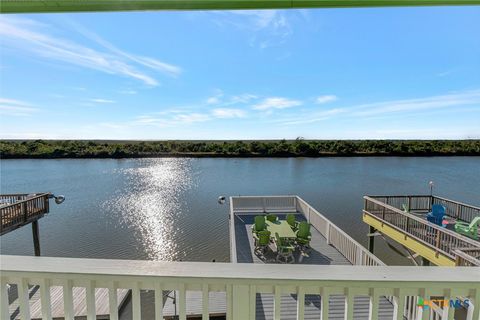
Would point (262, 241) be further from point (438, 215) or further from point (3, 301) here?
point (3, 301)

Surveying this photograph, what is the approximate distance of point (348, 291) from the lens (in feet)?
3.40

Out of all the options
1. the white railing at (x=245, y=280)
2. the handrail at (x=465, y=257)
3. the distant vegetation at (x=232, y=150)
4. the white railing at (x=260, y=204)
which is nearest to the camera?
the white railing at (x=245, y=280)

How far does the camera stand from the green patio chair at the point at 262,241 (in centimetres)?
680

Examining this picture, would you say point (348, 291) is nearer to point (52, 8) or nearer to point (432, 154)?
point (52, 8)

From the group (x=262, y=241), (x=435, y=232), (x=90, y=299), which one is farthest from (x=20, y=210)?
(x=435, y=232)

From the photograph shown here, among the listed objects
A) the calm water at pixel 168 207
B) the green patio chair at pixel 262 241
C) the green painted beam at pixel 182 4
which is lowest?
the calm water at pixel 168 207

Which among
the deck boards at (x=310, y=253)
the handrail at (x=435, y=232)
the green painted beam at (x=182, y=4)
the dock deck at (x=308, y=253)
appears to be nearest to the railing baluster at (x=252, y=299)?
the dock deck at (x=308, y=253)

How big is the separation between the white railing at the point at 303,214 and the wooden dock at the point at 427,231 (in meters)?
1.95

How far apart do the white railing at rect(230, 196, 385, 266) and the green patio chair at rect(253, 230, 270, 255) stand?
0.72 metres

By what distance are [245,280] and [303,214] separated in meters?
9.81

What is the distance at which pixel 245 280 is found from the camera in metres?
1.02

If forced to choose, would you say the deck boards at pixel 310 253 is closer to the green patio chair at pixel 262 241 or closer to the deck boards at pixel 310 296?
the deck boards at pixel 310 296

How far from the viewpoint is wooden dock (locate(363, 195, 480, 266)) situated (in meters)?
5.21

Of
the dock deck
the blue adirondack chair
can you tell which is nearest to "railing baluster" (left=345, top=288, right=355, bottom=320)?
the dock deck
